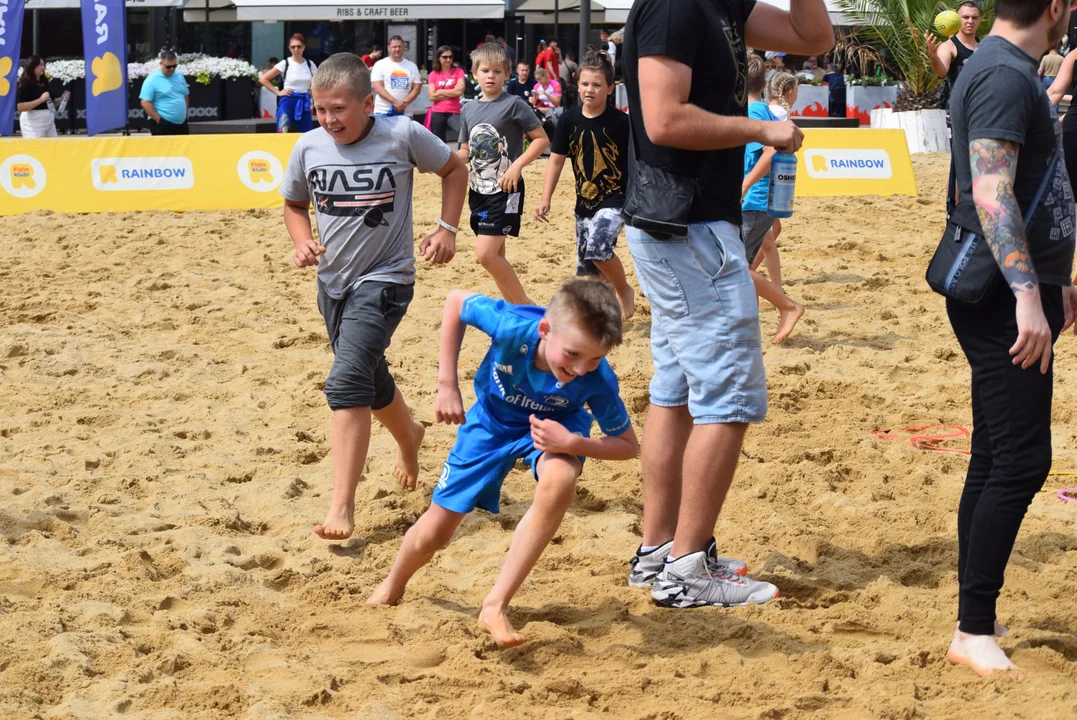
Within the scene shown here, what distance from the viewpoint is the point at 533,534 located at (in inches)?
139

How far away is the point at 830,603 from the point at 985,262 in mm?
1314

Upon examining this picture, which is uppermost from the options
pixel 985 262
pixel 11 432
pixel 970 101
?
pixel 970 101

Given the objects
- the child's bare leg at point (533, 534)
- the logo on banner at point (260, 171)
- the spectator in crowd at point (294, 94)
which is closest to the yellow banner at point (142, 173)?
the logo on banner at point (260, 171)

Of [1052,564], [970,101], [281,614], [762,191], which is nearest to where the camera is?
[970,101]

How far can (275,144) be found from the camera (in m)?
12.8

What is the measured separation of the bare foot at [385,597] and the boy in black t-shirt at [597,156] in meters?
3.70

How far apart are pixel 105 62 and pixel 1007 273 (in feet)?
48.3

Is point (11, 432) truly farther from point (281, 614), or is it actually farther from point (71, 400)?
point (281, 614)

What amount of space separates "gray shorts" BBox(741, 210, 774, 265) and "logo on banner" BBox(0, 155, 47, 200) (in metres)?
8.00

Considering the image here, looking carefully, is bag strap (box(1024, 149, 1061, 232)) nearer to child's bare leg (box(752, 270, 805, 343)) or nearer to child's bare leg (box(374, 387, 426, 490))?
child's bare leg (box(374, 387, 426, 490))

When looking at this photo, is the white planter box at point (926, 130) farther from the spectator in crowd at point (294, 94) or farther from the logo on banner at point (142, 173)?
the logo on banner at point (142, 173)

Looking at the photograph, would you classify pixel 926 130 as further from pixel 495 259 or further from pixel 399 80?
pixel 495 259

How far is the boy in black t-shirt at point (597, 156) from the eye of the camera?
7207mm

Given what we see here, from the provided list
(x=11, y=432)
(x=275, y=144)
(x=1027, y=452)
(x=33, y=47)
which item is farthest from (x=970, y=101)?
(x=33, y=47)
